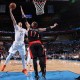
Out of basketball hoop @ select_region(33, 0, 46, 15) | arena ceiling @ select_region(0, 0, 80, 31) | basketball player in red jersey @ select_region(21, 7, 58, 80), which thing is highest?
arena ceiling @ select_region(0, 0, 80, 31)

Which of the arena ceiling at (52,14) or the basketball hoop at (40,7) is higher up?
the arena ceiling at (52,14)

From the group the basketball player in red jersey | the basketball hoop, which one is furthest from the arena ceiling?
the basketball player in red jersey

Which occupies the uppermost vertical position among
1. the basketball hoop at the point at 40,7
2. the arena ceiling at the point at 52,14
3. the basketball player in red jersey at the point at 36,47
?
the arena ceiling at the point at 52,14

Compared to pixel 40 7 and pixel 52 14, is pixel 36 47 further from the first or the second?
pixel 52 14

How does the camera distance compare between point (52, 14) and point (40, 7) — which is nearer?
point (40, 7)

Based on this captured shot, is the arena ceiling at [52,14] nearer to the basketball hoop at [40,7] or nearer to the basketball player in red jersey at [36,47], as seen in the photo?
the basketball hoop at [40,7]

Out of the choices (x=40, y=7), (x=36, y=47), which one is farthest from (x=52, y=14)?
(x=36, y=47)

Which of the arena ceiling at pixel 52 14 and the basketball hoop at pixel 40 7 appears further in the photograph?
the arena ceiling at pixel 52 14

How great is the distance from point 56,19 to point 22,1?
708 cm

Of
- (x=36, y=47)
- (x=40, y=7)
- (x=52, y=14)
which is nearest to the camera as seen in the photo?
(x=36, y=47)

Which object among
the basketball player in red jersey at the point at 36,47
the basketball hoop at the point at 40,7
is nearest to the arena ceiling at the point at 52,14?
the basketball hoop at the point at 40,7

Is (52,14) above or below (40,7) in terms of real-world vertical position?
above

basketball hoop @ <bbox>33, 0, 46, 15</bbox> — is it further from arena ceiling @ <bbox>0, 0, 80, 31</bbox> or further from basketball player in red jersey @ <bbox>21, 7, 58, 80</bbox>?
arena ceiling @ <bbox>0, 0, 80, 31</bbox>

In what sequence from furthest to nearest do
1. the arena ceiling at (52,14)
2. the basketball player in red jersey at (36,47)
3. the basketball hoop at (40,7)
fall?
the arena ceiling at (52,14), the basketball hoop at (40,7), the basketball player in red jersey at (36,47)
